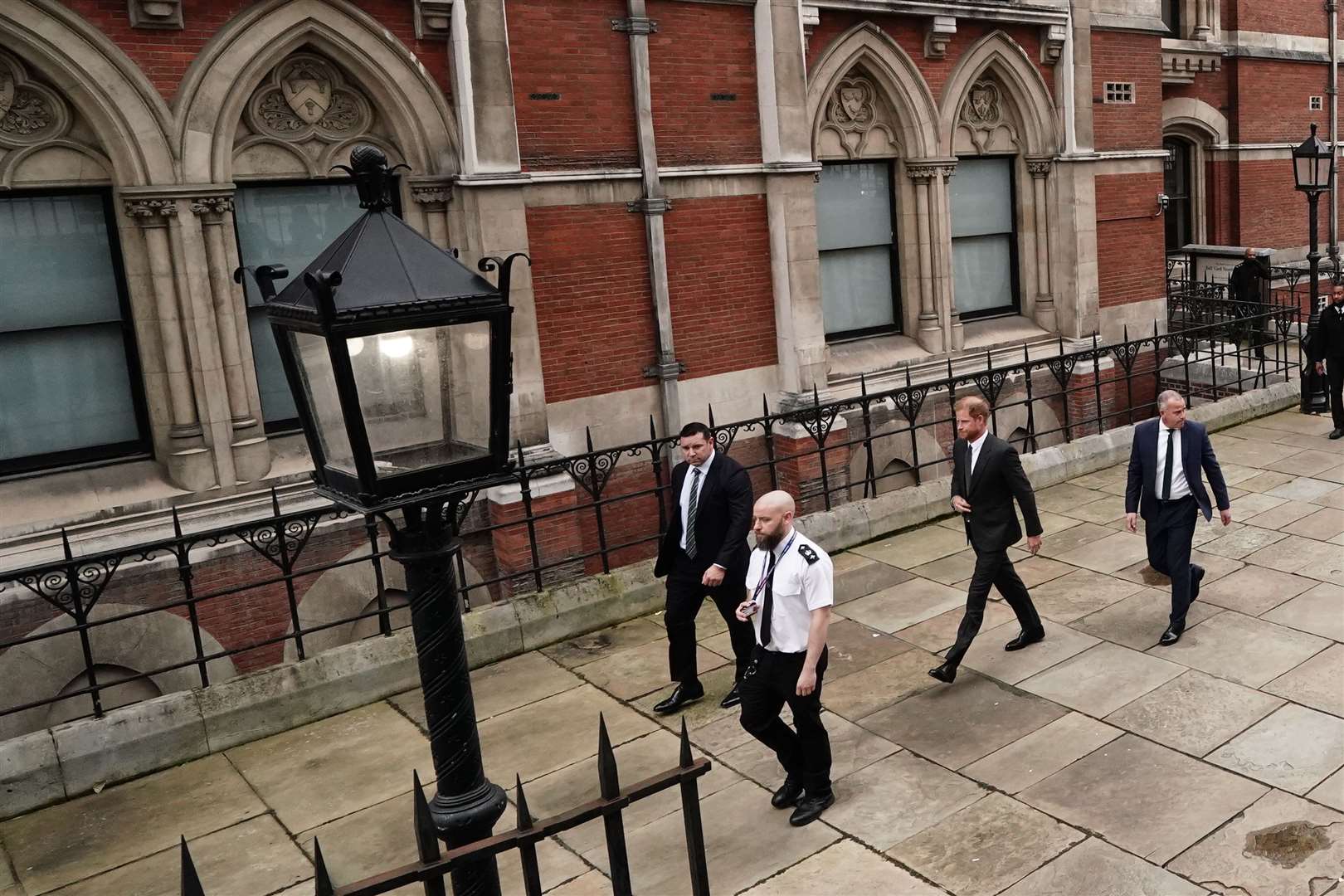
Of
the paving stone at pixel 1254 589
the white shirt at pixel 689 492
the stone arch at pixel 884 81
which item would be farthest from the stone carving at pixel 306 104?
the paving stone at pixel 1254 589

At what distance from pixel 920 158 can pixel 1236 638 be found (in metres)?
7.97

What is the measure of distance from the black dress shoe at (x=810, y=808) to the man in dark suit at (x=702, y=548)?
1.20 metres

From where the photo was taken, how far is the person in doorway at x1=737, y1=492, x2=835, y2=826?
5.32 m

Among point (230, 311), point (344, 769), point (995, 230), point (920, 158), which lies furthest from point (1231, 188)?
point (344, 769)

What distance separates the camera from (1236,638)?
24.3 ft

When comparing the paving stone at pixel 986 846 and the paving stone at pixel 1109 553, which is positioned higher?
the paving stone at pixel 1109 553

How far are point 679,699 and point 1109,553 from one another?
14.0 feet

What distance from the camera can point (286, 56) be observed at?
9.56 m

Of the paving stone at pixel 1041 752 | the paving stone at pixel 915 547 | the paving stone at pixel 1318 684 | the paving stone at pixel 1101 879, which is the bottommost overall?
the paving stone at pixel 1101 879

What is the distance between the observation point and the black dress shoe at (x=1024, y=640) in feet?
24.6

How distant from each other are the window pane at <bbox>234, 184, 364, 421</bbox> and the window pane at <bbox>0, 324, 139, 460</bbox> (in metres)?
1.08

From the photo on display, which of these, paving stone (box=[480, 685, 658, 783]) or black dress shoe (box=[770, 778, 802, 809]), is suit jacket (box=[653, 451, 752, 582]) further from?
black dress shoe (box=[770, 778, 802, 809])

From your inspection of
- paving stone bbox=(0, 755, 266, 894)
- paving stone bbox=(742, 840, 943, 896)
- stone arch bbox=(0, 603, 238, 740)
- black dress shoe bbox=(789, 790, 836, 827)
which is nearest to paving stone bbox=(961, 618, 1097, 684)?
black dress shoe bbox=(789, 790, 836, 827)

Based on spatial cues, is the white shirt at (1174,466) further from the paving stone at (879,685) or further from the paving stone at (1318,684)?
the paving stone at (879,685)
